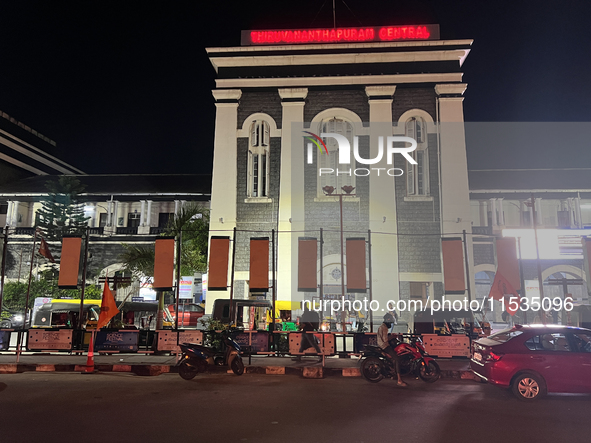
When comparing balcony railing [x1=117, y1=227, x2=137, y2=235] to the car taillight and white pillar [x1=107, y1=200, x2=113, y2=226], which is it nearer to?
white pillar [x1=107, y1=200, x2=113, y2=226]

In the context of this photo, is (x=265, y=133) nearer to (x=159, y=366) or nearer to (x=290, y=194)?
(x=290, y=194)

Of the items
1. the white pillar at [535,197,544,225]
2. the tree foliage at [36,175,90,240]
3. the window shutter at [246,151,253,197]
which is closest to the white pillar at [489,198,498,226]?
the white pillar at [535,197,544,225]

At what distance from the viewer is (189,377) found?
9805 millimetres

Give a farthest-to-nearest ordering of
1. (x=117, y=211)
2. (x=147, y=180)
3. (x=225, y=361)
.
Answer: (x=147, y=180)
(x=117, y=211)
(x=225, y=361)

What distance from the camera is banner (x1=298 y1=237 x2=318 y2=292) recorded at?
48.7 feet

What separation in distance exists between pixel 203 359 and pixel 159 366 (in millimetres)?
1758

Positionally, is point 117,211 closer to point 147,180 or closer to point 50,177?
point 147,180

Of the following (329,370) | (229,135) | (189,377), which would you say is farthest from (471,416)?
(229,135)

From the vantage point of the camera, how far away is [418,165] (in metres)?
22.5

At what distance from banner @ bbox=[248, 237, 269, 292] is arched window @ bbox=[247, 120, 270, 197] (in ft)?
29.0

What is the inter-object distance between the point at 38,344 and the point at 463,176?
18869mm

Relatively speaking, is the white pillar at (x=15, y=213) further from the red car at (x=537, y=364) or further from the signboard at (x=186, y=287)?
the red car at (x=537, y=364)

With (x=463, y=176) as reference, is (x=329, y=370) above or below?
below
